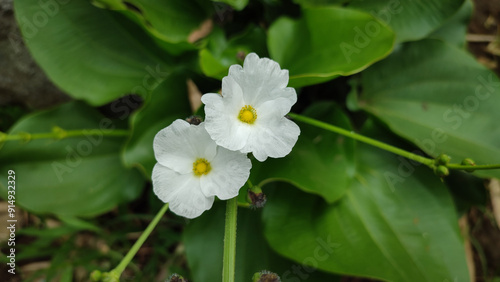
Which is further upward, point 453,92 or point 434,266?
point 453,92

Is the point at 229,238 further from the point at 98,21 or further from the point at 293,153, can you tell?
the point at 98,21

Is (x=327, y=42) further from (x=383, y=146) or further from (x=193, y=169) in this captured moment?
(x=193, y=169)

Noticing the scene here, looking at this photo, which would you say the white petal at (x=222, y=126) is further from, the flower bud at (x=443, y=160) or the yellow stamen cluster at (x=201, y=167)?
the flower bud at (x=443, y=160)

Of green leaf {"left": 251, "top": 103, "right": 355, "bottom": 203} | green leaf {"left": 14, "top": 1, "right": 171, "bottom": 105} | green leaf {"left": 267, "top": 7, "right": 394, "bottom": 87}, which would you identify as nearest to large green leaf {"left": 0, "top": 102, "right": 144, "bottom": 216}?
green leaf {"left": 14, "top": 1, "right": 171, "bottom": 105}

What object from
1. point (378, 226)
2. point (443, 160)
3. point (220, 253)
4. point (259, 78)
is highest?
point (259, 78)

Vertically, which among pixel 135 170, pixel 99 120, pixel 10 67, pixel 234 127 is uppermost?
pixel 234 127

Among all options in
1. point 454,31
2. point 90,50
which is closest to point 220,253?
point 90,50

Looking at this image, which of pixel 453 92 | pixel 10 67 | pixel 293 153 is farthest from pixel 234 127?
pixel 10 67

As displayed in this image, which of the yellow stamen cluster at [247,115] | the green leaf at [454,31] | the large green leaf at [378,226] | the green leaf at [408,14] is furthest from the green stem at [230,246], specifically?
the green leaf at [454,31]
